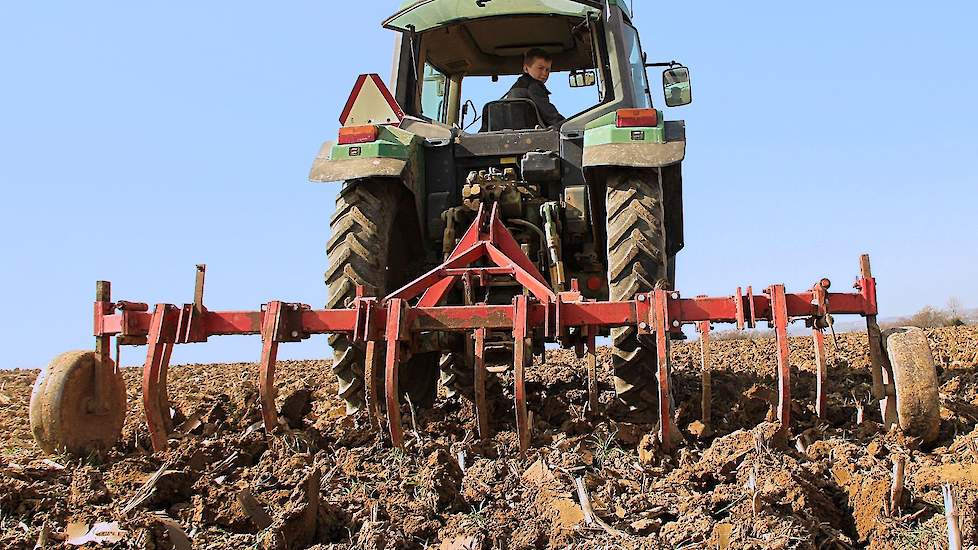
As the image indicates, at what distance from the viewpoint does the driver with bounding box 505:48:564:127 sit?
233 inches

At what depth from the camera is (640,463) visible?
3557 mm

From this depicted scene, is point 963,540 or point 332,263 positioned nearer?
point 963,540

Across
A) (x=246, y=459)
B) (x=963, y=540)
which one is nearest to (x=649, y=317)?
(x=963, y=540)

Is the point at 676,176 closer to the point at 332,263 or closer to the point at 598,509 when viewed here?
the point at 332,263

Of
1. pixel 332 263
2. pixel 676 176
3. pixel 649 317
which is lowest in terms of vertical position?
pixel 649 317

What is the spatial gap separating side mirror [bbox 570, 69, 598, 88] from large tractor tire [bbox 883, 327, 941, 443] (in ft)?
10.6

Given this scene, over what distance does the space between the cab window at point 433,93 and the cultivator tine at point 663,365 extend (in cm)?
297

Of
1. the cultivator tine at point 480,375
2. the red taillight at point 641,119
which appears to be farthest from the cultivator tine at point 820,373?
the red taillight at point 641,119

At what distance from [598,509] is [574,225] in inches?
98.8

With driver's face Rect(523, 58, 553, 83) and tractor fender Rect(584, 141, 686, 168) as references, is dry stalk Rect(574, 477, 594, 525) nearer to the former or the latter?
tractor fender Rect(584, 141, 686, 168)

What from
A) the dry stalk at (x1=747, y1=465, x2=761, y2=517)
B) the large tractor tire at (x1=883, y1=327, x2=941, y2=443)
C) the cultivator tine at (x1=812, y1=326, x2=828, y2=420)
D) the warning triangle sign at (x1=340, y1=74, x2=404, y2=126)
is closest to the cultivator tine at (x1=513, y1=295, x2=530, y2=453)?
the dry stalk at (x1=747, y1=465, x2=761, y2=517)

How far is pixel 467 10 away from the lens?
568 cm

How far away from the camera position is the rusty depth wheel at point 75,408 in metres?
3.85

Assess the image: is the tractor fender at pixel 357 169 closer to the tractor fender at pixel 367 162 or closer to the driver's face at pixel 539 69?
the tractor fender at pixel 367 162
